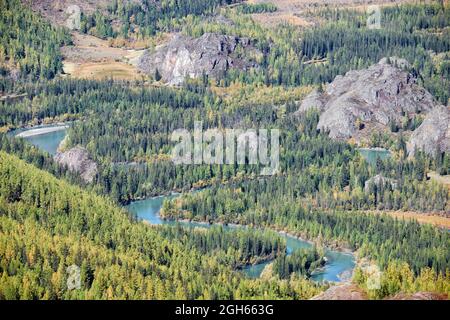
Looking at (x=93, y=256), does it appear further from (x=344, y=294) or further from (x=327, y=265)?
(x=344, y=294)

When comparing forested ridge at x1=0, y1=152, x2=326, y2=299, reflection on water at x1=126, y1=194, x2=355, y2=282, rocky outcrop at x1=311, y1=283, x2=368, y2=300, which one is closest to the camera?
rocky outcrop at x1=311, y1=283, x2=368, y2=300

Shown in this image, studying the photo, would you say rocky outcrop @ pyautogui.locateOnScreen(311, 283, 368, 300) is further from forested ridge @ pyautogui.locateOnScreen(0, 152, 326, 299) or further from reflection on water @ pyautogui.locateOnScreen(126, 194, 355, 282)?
reflection on water @ pyautogui.locateOnScreen(126, 194, 355, 282)

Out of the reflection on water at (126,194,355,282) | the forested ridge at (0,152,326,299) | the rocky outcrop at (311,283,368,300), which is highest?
the rocky outcrop at (311,283,368,300)

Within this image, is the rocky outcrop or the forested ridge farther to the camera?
the forested ridge

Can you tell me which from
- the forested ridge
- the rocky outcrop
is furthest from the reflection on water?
the rocky outcrop

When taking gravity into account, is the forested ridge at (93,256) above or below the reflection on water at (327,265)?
above

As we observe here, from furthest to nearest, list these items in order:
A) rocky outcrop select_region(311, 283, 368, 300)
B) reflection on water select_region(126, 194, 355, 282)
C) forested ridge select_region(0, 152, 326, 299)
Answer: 1. reflection on water select_region(126, 194, 355, 282)
2. forested ridge select_region(0, 152, 326, 299)
3. rocky outcrop select_region(311, 283, 368, 300)

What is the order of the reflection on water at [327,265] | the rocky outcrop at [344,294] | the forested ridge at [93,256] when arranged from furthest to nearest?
the reflection on water at [327,265] < the forested ridge at [93,256] < the rocky outcrop at [344,294]

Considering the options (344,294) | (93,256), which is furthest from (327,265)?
(344,294)

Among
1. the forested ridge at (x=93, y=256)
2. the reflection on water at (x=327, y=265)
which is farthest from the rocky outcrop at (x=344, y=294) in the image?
the reflection on water at (x=327, y=265)

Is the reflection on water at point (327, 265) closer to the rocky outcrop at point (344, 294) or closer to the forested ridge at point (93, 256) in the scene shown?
the forested ridge at point (93, 256)
